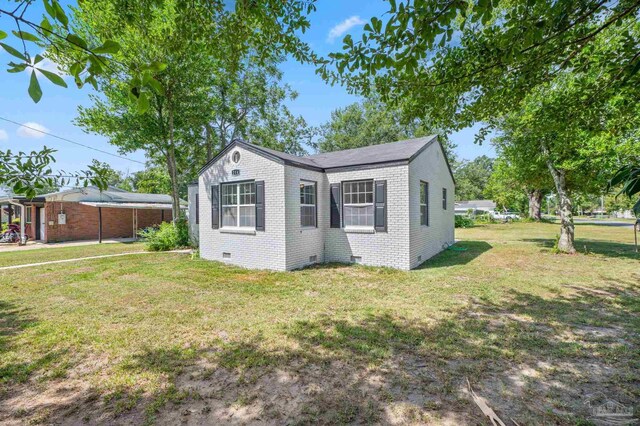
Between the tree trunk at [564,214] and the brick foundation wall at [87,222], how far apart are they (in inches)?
1000

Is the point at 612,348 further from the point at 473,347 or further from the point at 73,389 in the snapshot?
the point at 73,389

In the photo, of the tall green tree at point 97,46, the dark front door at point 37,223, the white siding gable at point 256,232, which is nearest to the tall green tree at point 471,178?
the white siding gable at point 256,232

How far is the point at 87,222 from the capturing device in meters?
19.5

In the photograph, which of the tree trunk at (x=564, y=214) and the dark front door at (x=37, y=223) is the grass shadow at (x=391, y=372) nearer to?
the tree trunk at (x=564, y=214)

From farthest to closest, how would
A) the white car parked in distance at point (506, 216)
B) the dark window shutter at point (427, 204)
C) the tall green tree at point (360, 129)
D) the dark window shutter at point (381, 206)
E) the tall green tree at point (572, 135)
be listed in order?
the white car parked in distance at point (506, 216)
the tall green tree at point (360, 129)
the dark window shutter at point (427, 204)
the dark window shutter at point (381, 206)
the tall green tree at point (572, 135)

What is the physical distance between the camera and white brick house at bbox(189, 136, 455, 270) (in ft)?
28.5

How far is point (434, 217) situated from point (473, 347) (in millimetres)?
7889

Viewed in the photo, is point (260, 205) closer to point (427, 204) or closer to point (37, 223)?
point (427, 204)

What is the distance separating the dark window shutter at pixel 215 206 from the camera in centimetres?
1013

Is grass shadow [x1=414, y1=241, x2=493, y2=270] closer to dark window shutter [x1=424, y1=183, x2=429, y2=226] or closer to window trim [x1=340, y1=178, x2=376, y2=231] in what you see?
dark window shutter [x1=424, y1=183, x2=429, y2=226]

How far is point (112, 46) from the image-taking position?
1310mm

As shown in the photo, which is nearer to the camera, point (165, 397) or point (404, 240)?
point (165, 397)

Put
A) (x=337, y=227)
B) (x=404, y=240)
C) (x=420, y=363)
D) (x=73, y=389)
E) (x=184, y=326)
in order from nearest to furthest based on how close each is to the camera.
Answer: (x=73, y=389) < (x=420, y=363) < (x=184, y=326) < (x=404, y=240) < (x=337, y=227)

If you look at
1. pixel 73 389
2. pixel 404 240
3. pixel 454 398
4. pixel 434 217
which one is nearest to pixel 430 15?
pixel 454 398
